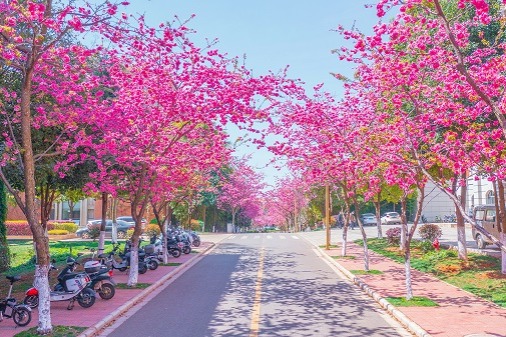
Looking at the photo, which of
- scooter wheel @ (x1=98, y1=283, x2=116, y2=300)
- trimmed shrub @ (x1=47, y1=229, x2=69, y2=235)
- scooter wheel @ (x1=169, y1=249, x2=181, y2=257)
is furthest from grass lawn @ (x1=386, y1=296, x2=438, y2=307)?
trimmed shrub @ (x1=47, y1=229, x2=69, y2=235)

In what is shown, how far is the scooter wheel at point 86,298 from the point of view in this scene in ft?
42.8

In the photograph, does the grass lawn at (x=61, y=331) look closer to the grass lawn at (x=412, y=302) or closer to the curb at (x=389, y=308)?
the curb at (x=389, y=308)

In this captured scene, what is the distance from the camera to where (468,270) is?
1833 centimetres

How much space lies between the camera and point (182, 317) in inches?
472

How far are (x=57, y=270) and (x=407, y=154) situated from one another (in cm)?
1399

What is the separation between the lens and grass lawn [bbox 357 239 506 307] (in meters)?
14.9

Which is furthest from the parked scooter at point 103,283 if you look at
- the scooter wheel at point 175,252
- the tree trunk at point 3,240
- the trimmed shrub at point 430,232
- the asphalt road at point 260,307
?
the trimmed shrub at point 430,232

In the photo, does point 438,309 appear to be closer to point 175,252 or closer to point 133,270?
point 133,270

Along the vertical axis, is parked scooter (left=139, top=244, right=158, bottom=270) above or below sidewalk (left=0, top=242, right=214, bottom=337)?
above

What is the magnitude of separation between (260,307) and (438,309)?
13.9ft

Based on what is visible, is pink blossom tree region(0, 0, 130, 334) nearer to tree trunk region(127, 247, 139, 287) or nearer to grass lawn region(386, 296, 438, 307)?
tree trunk region(127, 247, 139, 287)

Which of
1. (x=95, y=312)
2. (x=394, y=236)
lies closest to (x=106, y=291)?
(x=95, y=312)

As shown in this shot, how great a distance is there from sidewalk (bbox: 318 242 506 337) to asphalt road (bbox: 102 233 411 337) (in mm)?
380

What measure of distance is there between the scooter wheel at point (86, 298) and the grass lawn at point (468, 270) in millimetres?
10040
